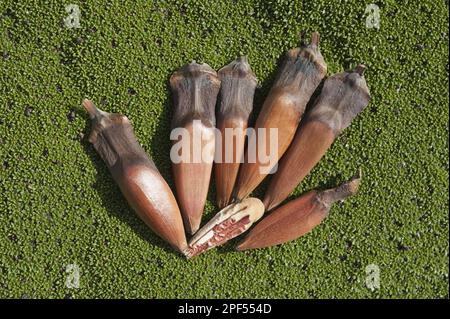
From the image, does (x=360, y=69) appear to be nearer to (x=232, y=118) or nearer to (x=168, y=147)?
(x=232, y=118)

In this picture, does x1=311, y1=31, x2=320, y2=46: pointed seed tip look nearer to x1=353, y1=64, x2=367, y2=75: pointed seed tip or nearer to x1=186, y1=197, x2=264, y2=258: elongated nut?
x1=353, y1=64, x2=367, y2=75: pointed seed tip

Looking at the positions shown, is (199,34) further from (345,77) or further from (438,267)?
(438,267)

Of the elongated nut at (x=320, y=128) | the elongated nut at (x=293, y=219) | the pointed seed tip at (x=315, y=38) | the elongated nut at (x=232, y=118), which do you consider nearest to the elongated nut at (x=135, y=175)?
the elongated nut at (x=232, y=118)

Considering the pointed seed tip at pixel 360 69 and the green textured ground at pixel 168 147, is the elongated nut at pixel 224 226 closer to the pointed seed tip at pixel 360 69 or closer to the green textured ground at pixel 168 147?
the green textured ground at pixel 168 147

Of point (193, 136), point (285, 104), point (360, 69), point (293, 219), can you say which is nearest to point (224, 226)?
point (293, 219)

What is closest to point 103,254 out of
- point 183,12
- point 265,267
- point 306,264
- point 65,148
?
point 65,148

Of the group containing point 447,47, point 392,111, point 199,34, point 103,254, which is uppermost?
point 199,34
